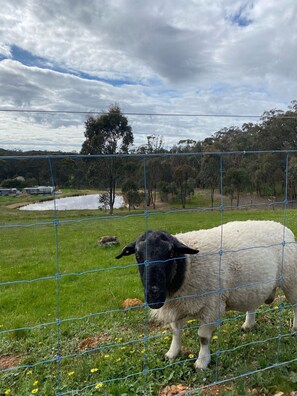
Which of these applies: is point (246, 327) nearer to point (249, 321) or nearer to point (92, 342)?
point (249, 321)

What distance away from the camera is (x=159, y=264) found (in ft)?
12.0

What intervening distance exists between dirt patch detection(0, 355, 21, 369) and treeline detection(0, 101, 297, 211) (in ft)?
7.55

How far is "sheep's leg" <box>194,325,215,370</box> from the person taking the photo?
4.04 meters

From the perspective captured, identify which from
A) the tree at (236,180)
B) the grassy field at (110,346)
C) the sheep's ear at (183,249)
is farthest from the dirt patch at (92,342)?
the tree at (236,180)

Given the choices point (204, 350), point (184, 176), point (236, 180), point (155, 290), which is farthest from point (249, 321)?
point (236, 180)

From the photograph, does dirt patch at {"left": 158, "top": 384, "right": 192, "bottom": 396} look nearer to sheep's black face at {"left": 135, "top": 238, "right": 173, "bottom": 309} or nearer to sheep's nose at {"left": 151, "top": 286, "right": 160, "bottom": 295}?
sheep's black face at {"left": 135, "top": 238, "right": 173, "bottom": 309}

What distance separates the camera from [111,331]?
5031 mm

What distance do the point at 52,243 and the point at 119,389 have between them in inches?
450

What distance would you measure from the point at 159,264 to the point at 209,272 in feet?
2.79

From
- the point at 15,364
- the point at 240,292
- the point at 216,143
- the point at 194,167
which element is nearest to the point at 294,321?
the point at 240,292

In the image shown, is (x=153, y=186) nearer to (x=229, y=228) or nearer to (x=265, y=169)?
(x=229, y=228)

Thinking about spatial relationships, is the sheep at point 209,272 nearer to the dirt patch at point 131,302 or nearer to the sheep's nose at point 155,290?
the sheep's nose at point 155,290

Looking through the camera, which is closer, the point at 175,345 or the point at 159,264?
the point at 159,264

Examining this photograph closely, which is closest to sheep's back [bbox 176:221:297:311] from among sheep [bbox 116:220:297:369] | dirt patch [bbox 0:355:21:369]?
sheep [bbox 116:220:297:369]
